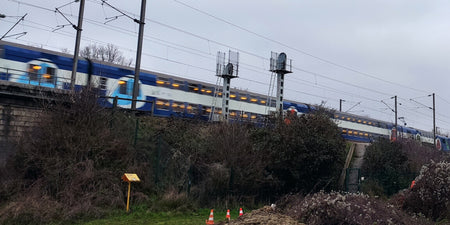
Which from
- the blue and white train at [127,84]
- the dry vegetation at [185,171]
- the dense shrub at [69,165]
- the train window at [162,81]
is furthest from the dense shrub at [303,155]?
the train window at [162,81]

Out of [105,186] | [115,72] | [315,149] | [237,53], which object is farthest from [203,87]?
[105,186]

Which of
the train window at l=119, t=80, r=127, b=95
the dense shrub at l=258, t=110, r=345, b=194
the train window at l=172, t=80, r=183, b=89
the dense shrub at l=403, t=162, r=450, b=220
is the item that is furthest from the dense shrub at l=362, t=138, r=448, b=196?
the train window at l=119, t=80, r=127, b=95

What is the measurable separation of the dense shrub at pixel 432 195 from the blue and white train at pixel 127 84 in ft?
25.5

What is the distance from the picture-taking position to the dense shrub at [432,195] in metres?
13.4

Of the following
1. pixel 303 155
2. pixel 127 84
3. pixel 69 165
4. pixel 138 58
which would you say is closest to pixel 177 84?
pixel 127 84

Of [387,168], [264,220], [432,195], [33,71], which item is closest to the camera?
[264,220]

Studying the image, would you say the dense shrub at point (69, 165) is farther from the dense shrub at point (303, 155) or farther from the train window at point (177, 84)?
the train window at point (177, 84)

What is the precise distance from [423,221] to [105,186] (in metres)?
11.6

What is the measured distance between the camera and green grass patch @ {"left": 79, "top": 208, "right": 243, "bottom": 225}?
13.0 m

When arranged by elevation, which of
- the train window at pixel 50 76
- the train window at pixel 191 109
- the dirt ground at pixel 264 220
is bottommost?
the dirt ground at pixel 264 220

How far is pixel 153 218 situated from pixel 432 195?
10182 mm

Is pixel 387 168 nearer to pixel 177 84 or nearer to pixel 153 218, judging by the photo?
pixel 177 84

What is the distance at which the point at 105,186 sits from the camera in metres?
15.0

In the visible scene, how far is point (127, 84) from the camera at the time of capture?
24.3 metres
